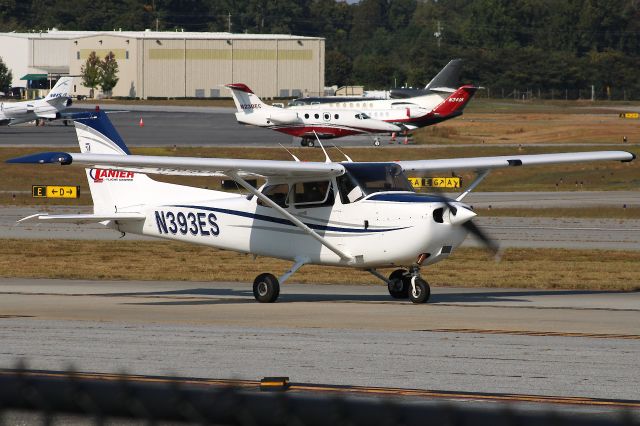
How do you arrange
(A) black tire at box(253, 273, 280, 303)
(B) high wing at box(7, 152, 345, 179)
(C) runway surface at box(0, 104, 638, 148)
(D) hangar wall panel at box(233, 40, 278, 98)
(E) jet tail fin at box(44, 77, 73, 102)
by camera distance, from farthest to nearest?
(D) hangar wall panel at box(233, 40, 278, 98) < (E) jet tail fin at box(44, 77, 73, 102) < (C) runway surface at box(0, 104, 638, 148) < (A) black tire at box(253, 273, 280, 303) < (B) high wing at box(7, 152, 345, 179)

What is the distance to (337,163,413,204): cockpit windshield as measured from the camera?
17359 millimetres

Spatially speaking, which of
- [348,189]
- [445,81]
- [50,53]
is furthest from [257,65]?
[348,189]

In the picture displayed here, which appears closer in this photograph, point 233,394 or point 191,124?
point 233,394

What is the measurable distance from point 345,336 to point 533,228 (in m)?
20.0

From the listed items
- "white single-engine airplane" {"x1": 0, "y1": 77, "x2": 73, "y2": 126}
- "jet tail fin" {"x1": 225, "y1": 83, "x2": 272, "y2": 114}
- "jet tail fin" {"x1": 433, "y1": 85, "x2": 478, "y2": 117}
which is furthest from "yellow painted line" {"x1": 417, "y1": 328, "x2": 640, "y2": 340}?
"white single-engine airplane" {"x1": 0, "y1": 77, "x2": 73, "y2": 126}

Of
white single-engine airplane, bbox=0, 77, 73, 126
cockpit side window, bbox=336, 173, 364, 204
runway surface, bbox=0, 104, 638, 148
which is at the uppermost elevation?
cockpit side window, bbox=336, 173, 364, 204

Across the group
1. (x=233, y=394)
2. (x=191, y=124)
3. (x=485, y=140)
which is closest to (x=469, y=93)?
(x=485, y=140)

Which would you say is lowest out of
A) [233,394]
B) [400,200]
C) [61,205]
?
[61,205]

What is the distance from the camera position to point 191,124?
81625 mm

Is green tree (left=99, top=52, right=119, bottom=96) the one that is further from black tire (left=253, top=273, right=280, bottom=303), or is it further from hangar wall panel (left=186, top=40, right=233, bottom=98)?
black tire (left=253, top=273, right=280, bottom=303)

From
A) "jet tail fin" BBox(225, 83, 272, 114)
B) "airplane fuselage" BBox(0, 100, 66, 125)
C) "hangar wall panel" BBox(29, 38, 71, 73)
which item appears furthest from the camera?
"hangar wall panel" BBox(29, 38, 71, 73)

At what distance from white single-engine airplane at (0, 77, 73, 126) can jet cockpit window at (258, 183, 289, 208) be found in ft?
197

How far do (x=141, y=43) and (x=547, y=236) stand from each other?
95.8 metres

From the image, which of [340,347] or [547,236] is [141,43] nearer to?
[547,236]
